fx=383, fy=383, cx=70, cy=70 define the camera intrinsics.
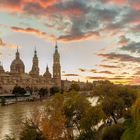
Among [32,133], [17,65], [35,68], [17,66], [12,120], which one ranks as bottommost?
[12,120]

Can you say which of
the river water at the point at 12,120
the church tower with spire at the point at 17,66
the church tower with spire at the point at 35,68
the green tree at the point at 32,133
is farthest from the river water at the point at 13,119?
the church tower with spire at the point at 35,68

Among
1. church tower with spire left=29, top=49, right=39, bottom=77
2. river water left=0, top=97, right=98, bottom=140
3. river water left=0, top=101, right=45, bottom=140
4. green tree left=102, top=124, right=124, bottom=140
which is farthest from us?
church tower with spire left=29, top=49, right=39, bottom=77

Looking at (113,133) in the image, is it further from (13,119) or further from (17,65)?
(17,65)

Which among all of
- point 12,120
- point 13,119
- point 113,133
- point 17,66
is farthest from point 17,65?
point 113,133

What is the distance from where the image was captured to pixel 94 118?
25.7 metres

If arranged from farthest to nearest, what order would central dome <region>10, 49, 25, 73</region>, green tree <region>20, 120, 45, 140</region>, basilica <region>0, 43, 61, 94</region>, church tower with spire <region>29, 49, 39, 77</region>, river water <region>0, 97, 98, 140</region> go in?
church tower with spire <region>29, 49, 39, 77</region>, central dome <region>10, 49, 25, 73</region>, basilica <region>0, 43, 61, 94</region>, river water <region>0, 97, 98, 140</region>, green tree <region>20, 120, 45, 140</region>

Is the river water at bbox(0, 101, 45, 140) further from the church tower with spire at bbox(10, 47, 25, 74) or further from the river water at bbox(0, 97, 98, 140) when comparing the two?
the church tower with spire at bbox(10, 47, 25, 74)

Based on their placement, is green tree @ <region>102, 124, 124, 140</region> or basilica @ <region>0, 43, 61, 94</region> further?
basilica @ <region>0, 43, 61, 94</region>

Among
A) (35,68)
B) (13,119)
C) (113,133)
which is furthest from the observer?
(35,68)

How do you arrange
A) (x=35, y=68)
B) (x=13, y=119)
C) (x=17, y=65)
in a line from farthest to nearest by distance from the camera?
(x=35, y=68), (x=17, y=65), (x=13, y=119)

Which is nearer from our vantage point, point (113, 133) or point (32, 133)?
point (32, 133)

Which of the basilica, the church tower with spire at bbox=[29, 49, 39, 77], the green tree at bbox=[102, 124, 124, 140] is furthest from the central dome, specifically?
the green tree at bbox=[102, 124, 124, 140]

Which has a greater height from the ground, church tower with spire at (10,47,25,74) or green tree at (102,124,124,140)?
church tower with spire at (10,47,25,74)

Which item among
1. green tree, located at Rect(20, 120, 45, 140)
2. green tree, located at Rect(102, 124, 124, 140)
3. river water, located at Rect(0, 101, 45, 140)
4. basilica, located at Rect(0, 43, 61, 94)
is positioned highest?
basilica, located at Rect(0, 43, 61, 94)
